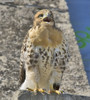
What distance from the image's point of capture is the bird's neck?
3.40 m

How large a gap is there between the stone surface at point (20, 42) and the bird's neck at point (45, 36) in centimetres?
87

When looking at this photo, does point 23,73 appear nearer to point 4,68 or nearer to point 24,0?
point 4,68

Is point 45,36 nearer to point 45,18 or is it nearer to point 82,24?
point 45,18

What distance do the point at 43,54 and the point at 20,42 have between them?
127 cm

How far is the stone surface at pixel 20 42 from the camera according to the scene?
408 cm

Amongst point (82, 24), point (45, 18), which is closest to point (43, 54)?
point (45, 18)

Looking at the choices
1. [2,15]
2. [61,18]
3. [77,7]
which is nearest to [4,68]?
[2,15]

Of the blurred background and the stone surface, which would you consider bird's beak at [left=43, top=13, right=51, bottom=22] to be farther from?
the blurred background

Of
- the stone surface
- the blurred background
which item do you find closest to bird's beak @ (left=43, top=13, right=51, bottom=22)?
the stone surface

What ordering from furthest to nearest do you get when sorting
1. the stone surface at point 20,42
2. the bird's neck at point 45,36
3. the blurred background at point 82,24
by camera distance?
the blurred background at point 82,24 < the stone surface at point 20,42 < the bird's neck at point 45,36

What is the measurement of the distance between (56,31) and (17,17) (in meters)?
1.71

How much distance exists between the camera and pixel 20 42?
4605 millimetres

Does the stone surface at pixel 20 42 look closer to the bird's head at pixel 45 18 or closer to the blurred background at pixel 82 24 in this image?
the blurred background at pixel 82 24

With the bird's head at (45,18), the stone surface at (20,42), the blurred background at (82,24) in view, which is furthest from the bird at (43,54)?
the blurred background at (82,24)
